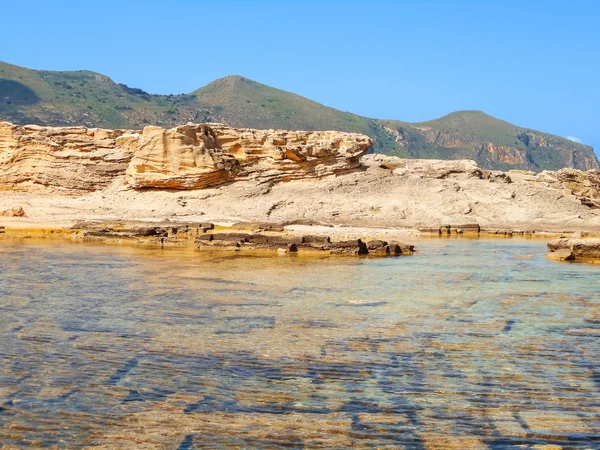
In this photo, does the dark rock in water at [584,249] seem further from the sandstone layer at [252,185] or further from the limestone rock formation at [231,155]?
the limestone rock formation at [231,155]

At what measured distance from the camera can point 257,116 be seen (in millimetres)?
114312

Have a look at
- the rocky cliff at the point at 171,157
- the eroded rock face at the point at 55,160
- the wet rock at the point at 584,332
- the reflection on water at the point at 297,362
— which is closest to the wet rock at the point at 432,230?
the rocky cliff at the point at 171,157

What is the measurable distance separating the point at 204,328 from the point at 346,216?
76.5 ft

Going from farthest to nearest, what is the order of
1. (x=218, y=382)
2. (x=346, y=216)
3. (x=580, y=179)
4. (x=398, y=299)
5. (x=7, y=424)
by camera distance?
(x=580, y=179)
(x=346, y=216)
(x=398, y=299)
(x=218, y=382)
(x=7, y=424)

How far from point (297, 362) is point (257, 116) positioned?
108 metres

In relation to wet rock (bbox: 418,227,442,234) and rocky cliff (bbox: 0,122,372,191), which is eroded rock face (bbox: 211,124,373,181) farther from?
wet rock (bbox: 418,227,442,234)

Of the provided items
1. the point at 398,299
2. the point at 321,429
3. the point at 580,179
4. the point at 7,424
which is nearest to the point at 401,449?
the point at 321,429

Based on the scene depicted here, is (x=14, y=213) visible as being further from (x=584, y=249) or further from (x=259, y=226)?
(x=584, y=249)

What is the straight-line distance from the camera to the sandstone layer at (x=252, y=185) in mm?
32969

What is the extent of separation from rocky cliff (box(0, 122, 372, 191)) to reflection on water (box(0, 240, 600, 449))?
753 inches

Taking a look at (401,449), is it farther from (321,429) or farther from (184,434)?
(184,434)

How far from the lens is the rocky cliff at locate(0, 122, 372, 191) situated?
1340 inches

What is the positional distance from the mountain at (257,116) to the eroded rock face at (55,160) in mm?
54378

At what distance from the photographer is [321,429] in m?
5.76
